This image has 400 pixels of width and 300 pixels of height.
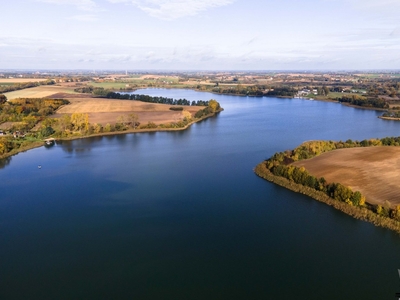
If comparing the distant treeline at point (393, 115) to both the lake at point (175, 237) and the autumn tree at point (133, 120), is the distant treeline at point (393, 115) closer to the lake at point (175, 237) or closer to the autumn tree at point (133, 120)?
the lake at point (175, 237)

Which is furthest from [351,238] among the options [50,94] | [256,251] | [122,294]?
[50,94]

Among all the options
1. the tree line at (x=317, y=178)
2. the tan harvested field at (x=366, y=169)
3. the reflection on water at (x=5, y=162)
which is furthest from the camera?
the reflection on water at (x=5, y=162)

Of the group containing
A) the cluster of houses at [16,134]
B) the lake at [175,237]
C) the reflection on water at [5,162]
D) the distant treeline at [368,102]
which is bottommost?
the lake at [175,237]

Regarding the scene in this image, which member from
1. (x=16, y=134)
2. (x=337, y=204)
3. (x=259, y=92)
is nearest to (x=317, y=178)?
(x=337, y=204)

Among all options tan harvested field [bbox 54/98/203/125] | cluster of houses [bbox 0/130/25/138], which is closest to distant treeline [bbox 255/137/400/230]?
tan harvested field [bbox 54/98/203/125]

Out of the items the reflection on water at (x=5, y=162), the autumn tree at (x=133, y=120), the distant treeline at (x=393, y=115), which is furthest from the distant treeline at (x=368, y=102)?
the reflection on water at (x=5, y=162)

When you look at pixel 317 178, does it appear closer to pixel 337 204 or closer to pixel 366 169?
pixel 337 204

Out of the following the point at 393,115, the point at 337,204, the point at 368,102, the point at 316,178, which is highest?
the point at 368,102

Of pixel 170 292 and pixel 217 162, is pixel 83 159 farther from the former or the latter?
pixel 170 292
